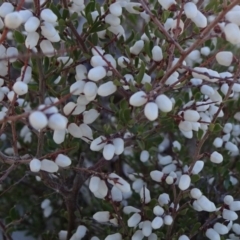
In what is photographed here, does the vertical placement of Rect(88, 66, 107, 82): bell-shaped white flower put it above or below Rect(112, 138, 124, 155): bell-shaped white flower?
above

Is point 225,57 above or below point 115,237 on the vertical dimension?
above

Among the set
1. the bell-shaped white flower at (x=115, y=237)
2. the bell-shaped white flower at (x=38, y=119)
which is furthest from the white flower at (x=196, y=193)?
the bell-shaped white flower at (x=38, y=119)

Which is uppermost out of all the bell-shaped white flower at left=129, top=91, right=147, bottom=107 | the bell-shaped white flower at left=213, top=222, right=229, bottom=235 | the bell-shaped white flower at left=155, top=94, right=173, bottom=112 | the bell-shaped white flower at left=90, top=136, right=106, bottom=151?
the bell-shaped white flower at left=155, top=94, right=173, bottom=112

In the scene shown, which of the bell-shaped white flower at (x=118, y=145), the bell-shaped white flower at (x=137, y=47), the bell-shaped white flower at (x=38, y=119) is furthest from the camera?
the bell-shaped white flower at (x=137, y=47)

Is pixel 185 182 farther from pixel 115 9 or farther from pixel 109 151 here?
pixel 115 9

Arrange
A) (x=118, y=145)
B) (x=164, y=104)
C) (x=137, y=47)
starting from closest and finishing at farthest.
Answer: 1. (x=164, y=104)
2. (x=118, y=145)
3. (x=137, y=47)

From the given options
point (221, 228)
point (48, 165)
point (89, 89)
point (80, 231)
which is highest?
→ point (89, 89)

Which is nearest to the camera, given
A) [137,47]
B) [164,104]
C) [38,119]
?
[38,119]

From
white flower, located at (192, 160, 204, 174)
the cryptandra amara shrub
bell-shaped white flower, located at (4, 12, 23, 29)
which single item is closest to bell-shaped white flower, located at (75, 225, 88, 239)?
the cryptandra amara shrub

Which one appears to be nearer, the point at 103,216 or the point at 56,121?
the point at 56,121

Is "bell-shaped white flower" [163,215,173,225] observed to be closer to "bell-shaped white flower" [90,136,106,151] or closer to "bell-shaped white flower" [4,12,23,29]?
"bell-shaped white flower" [90,136,106,151]

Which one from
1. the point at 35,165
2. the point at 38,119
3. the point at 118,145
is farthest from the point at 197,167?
the point at 38,119

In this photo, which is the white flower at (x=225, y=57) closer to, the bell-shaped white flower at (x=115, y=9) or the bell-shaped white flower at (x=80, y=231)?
the bell-shaped white flower at (x=115, y=9)
